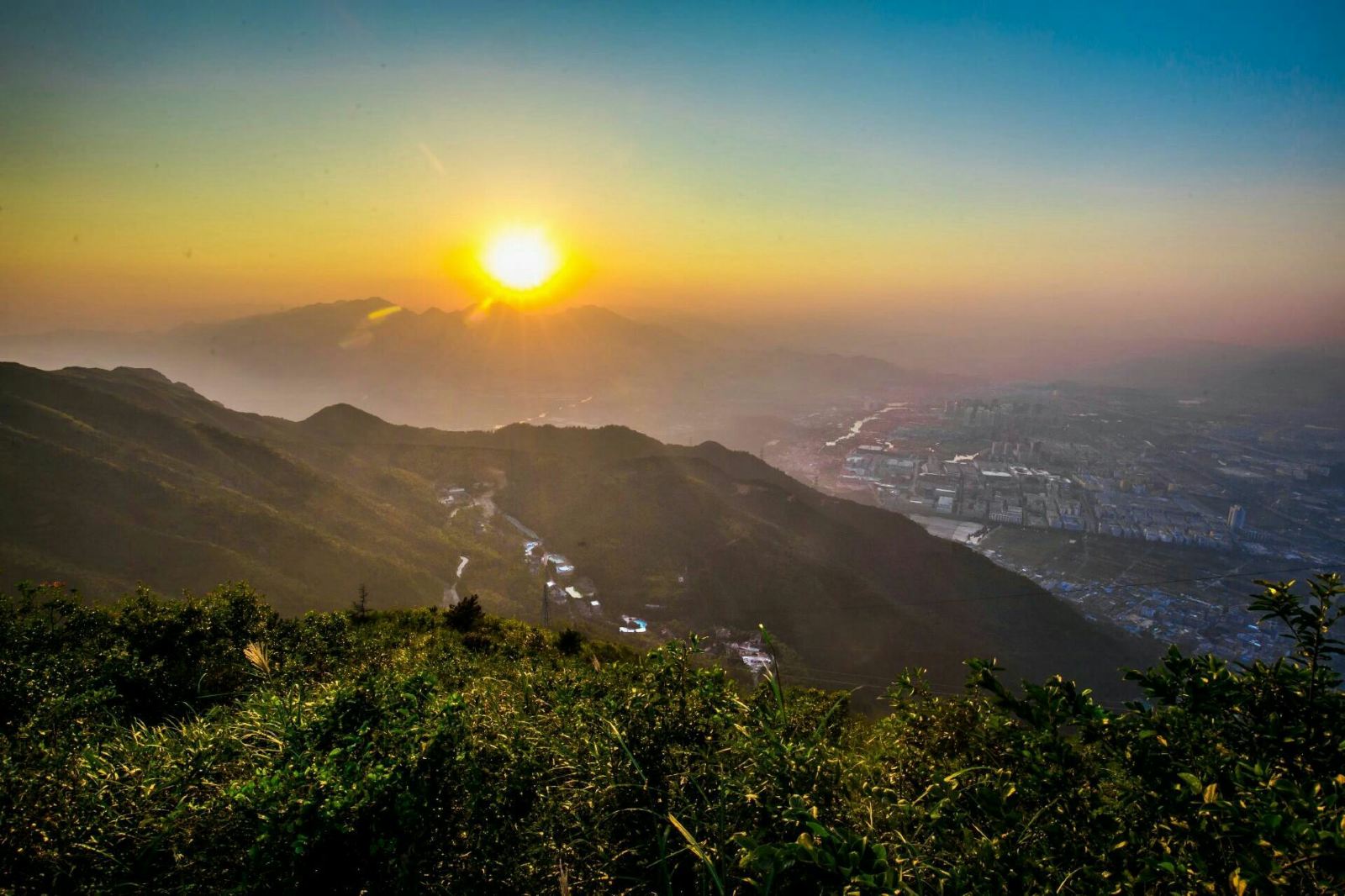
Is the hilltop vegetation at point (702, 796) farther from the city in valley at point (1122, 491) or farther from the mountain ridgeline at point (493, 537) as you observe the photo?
the city in valley at point (1122, 491)

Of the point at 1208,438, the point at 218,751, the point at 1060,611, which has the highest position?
the point at 218,751

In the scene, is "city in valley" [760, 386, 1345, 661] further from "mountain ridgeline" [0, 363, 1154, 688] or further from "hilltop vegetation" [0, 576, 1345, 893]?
"hilltop vegetation" [0, 576, 1345, 893]

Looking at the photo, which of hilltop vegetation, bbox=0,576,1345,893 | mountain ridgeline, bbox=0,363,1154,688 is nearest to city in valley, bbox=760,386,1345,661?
mountain ridgeline, bbox=0,363,1154,688

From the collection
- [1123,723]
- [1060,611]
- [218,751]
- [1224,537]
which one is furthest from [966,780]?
[1224,537]

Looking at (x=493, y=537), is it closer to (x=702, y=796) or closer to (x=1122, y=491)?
(x=702, y=796)

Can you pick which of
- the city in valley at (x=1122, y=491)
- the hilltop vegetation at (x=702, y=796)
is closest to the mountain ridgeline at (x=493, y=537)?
the city in valley at (x=1122, y=491)

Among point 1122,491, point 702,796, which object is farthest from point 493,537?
point 1122,491

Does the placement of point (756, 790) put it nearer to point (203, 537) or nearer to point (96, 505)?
point (203, 537)
